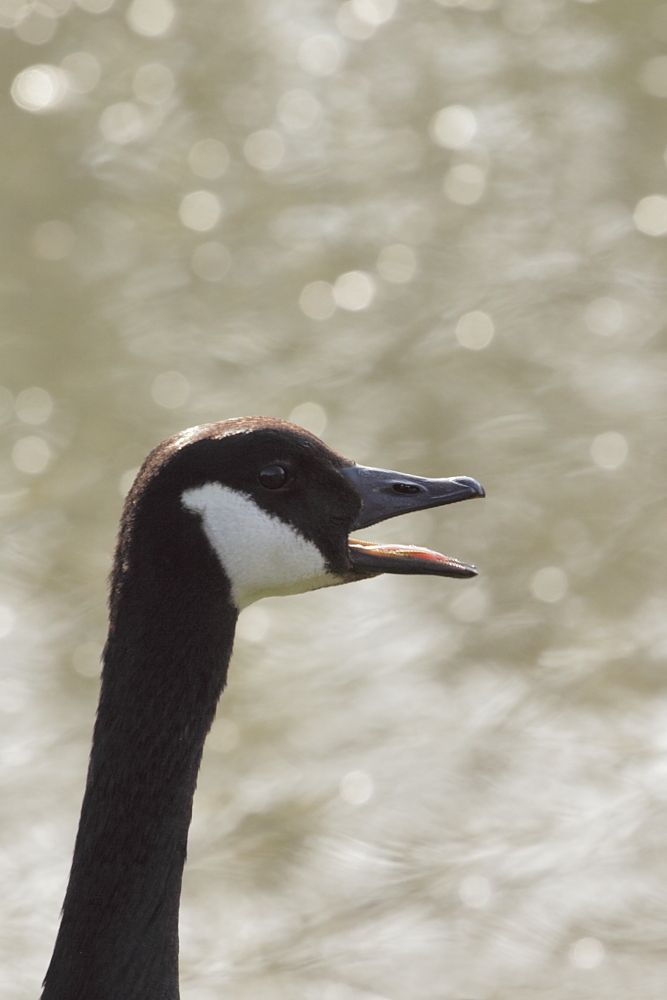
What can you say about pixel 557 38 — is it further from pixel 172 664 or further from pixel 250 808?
pixel 172 664

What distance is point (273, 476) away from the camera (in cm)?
322

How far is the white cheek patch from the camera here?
10.1 ft

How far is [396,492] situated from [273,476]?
0.34 meters

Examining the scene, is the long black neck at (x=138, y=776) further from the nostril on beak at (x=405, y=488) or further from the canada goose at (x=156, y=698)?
the nostril on beak at (x=405, y=488)

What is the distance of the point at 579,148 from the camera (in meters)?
8.61

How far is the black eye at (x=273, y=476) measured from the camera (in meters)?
3.20

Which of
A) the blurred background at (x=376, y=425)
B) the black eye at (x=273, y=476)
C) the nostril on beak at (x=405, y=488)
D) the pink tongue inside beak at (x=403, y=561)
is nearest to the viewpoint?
the black eye at (x=273, y=476)

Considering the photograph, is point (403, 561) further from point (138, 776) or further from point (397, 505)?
point (138, 776)

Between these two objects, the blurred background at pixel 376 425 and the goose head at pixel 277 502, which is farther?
the blurred background at pixel 376 425

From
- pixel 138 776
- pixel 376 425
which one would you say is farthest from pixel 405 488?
pixel 376 425

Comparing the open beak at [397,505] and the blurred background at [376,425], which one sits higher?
the blurred background at [376,425]

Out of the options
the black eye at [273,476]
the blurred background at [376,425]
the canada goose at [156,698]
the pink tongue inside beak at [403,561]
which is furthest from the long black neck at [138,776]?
the blurred background at [376,425]

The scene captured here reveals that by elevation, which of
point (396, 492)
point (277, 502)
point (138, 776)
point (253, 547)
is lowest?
point (138, 776)

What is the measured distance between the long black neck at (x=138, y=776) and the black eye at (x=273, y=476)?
0.72 ft
